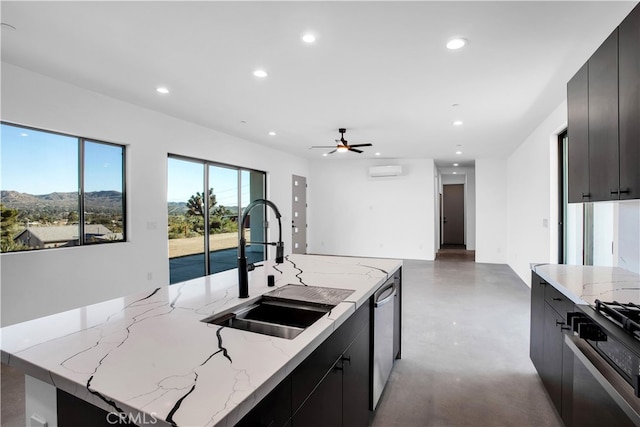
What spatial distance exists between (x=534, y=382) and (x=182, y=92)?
4465 mm

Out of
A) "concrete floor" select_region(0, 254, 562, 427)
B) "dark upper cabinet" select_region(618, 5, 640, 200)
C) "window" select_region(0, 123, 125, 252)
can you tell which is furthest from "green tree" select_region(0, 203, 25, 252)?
"dark upper cabinet" select_region(618, 5, 640, 200)

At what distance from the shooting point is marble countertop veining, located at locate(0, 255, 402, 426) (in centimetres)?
75

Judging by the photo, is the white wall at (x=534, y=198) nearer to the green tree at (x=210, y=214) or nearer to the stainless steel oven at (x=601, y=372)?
the stainless steel oven at (x=601, y=372)

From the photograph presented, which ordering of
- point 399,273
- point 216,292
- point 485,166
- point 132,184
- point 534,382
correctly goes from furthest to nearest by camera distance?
point 485,166
point 132,184
point 399,273
point 534,382
point 216,292

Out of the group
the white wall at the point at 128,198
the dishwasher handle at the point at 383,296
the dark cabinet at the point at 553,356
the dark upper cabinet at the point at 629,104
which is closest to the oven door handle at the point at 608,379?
the dark cabinet at the point at 553,356

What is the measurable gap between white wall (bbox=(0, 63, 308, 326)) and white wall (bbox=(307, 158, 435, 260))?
4.12 metres

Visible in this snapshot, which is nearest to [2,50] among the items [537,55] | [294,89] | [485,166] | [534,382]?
[294,89]

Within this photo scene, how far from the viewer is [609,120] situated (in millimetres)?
1913

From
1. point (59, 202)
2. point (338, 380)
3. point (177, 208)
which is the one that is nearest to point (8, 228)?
point (59, 202)

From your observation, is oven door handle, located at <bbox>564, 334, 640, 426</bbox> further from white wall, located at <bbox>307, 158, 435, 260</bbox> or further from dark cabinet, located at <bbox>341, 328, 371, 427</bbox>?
white wall, located at <bbox>307, 158, 435, 260</bbox>

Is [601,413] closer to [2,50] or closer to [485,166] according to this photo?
[2,50]

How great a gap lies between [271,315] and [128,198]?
354 centimetres

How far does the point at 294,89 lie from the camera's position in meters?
3.58

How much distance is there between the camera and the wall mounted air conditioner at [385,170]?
327 inches
